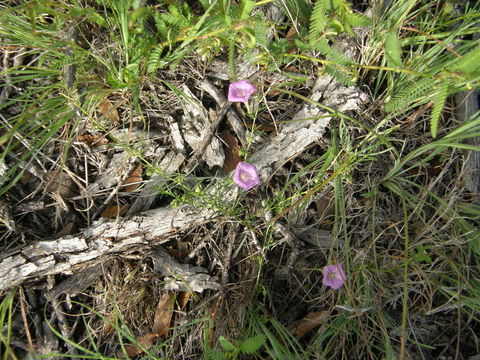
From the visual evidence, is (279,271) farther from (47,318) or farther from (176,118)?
(47,318)

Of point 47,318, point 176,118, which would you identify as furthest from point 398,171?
point 47,318

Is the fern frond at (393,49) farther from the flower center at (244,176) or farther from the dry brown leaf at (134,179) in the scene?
the dry brown leaf at (134,179)

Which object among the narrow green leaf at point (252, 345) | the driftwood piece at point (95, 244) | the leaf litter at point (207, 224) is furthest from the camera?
the leaf litter at point (207, 224)

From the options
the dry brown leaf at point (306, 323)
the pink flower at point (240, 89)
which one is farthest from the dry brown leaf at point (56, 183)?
the dry brown leaf at point (306, 323)

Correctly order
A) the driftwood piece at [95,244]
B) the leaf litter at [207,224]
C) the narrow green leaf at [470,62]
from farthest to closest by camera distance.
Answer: the leaf litter at [207,224], the driftwood piece at [95,244], the narrow green leaf at [470,62]

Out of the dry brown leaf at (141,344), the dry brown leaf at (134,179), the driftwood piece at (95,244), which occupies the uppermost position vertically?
the dry brown leaf at (134,179)

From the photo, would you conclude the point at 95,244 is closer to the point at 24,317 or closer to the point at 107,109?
the point at 24,317

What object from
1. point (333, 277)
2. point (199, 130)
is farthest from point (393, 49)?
point (333, 277)
